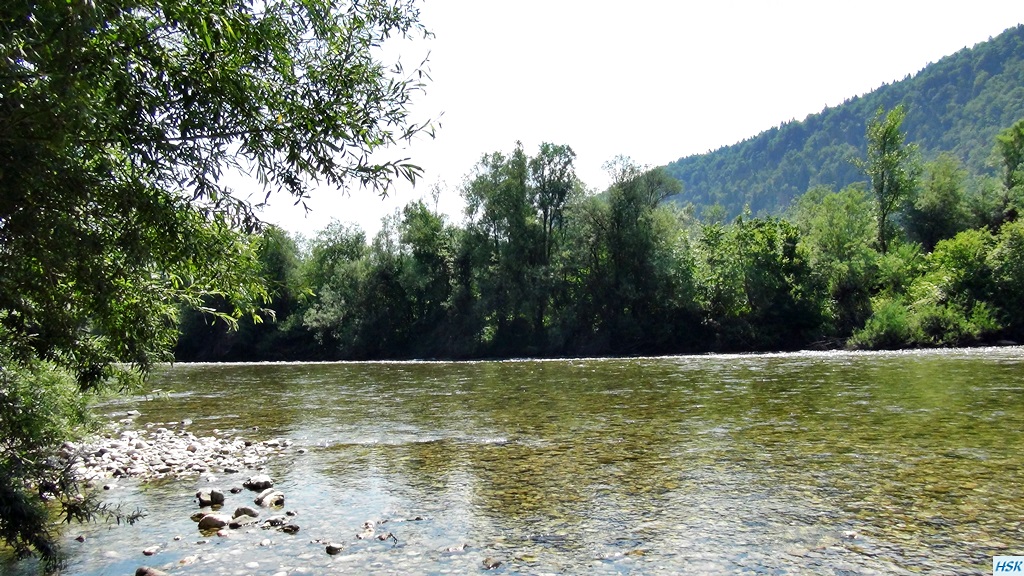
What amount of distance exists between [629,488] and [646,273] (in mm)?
46670

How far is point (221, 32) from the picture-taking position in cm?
529

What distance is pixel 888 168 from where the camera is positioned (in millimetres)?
58594

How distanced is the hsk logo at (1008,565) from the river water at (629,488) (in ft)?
0.52

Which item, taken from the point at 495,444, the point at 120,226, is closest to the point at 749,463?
the point at 495,444

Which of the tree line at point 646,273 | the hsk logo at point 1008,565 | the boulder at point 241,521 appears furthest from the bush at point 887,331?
the boulder at point 241,521

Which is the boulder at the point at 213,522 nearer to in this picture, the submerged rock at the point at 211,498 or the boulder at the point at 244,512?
the boulder at the point at 244,512

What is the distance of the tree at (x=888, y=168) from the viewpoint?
58062mm

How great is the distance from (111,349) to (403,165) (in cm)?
354

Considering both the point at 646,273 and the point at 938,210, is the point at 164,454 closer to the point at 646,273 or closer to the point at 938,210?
the point at 646,273

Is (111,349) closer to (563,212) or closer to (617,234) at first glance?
(617,234)

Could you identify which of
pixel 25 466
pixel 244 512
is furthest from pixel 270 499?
pixel 25 466

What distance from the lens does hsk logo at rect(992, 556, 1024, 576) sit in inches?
240

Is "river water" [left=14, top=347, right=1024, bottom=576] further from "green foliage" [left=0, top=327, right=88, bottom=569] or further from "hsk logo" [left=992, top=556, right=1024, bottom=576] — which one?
"green foliage" [left=0, top=327, right=88, bottom=569]

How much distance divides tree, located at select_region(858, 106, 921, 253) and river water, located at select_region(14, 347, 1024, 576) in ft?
148
